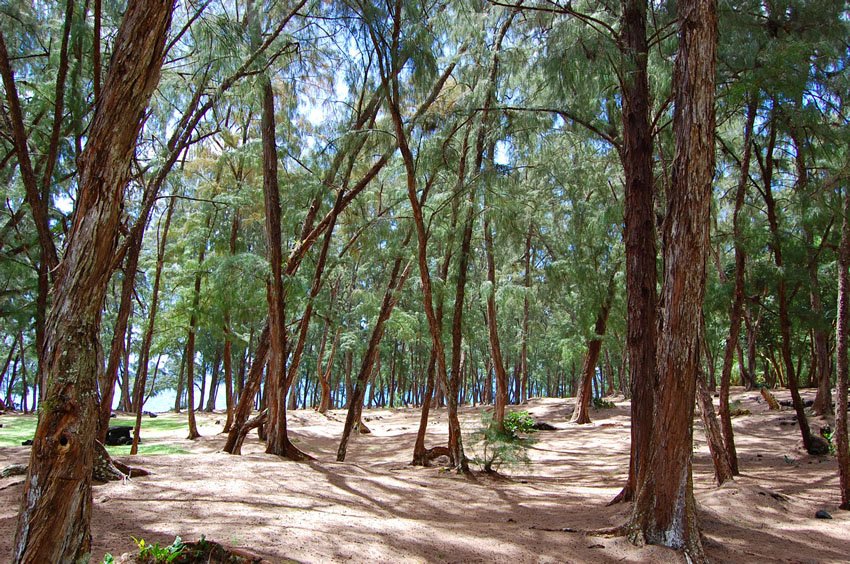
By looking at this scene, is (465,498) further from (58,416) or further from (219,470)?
(58,416)

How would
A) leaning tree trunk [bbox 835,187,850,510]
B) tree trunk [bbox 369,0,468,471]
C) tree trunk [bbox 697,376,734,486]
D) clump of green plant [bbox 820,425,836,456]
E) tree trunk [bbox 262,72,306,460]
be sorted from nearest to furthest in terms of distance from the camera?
leaning tree trunk [bbox 835,187,850,510] → tree trunk [bbox 697,376,734,486] → tree trunk [bbox 369,0,468,471] → tree trunk [bbox 262,72,306,460] → clump of green plant [bbox 820,425,836,456]

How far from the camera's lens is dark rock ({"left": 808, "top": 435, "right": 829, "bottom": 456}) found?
9.28m

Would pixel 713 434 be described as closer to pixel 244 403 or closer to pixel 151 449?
pixel 244 403

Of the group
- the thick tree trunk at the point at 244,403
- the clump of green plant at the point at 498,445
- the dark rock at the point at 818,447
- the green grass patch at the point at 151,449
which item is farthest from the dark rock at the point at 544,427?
the green grass patch at the point at 151,449

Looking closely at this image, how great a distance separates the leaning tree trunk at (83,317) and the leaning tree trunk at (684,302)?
11.3 ft

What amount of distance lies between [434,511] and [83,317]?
14.6 ft

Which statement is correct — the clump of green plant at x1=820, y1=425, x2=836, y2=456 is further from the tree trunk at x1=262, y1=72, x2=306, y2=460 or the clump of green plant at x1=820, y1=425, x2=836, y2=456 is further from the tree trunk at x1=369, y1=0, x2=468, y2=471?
the tree trunk at x1=262, y1=72, x2=306, y2=460

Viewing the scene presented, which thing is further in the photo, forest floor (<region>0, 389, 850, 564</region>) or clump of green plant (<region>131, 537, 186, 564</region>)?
forest floor (<region>0, 389, 850, 564</region>)

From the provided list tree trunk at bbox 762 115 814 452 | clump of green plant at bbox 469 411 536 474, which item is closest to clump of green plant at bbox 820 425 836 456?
tree trunk at bbox 762 115 814 452

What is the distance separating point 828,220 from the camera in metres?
7.86

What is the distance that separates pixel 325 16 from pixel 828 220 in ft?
25.1

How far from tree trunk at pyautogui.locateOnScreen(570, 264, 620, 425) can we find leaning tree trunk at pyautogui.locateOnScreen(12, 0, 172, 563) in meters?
11.9

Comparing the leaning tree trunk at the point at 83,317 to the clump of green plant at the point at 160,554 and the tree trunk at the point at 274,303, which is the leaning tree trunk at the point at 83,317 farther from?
the tree trunk at the point at 274,303

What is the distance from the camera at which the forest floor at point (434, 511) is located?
390 centimetres
